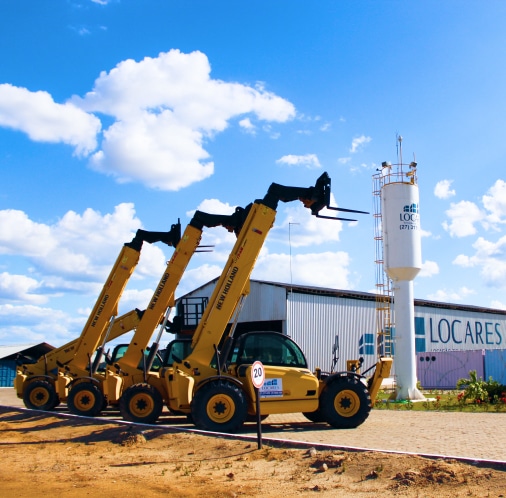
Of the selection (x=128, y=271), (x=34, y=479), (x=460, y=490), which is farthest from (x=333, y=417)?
(x=128, y=271)

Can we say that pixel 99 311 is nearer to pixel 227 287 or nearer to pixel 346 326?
pixel 227 287

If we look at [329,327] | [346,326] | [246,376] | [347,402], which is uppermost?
[346,326]

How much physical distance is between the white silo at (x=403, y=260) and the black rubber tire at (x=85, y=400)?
36.6 feet

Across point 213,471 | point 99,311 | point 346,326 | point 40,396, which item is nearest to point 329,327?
point 346,326

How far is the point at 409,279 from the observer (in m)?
23.7

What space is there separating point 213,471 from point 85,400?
8.31 metres

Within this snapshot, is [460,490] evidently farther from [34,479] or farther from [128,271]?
[128,271]

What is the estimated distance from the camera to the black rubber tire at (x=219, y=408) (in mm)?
12906

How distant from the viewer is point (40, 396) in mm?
18891

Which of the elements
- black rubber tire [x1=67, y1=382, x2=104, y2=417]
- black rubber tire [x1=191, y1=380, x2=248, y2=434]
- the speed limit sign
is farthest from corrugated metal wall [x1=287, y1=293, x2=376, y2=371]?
the speed limit sign

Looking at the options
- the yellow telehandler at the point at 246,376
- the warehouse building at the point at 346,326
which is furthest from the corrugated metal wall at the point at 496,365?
the yellow telehandler at the point at 246,376

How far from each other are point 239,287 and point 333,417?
360 cm

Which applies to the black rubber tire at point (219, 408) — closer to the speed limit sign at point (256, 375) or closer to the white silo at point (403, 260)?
the speed limit sign at point (256, 375)

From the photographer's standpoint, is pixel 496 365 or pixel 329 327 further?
pixel 329 327
